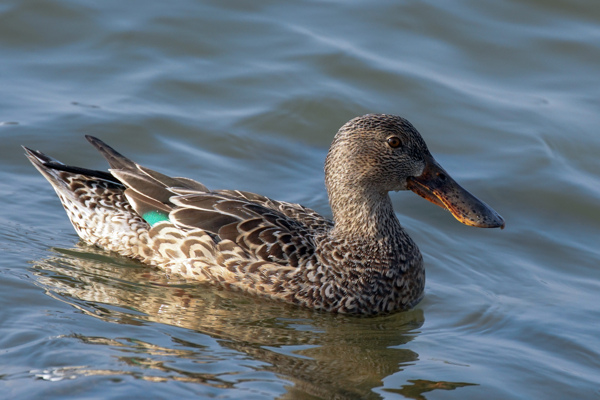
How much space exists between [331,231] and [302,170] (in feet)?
7.99

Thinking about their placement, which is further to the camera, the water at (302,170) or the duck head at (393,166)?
the duck head at (393,166)

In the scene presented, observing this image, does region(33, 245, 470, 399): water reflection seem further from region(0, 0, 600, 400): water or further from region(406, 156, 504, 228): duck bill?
region(406, 156, 504, 228): duck bill

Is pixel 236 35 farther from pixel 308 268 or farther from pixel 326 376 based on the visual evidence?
pixel 326 376

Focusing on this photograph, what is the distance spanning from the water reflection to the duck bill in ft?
2.86

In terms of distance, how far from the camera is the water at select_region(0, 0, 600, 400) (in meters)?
6.45

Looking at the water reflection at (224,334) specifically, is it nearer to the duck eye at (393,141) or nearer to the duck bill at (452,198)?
the duck bill at (452,198)

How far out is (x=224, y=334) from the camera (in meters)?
6.88

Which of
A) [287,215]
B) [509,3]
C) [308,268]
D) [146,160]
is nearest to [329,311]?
[308,268]

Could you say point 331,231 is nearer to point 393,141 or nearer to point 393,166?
point 393,166

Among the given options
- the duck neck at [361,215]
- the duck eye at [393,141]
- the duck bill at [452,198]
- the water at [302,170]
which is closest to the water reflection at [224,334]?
the water at [302,170]

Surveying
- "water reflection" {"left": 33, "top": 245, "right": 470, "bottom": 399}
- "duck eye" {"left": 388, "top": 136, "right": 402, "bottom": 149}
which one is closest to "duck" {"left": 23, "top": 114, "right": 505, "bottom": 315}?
"duck eye" {"left": 388, "top": 136, "right": 402, "bottom": 149}

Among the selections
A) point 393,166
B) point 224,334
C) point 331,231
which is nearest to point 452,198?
point 393,166

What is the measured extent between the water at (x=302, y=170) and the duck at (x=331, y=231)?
183 mm

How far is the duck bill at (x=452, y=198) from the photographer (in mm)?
7480
